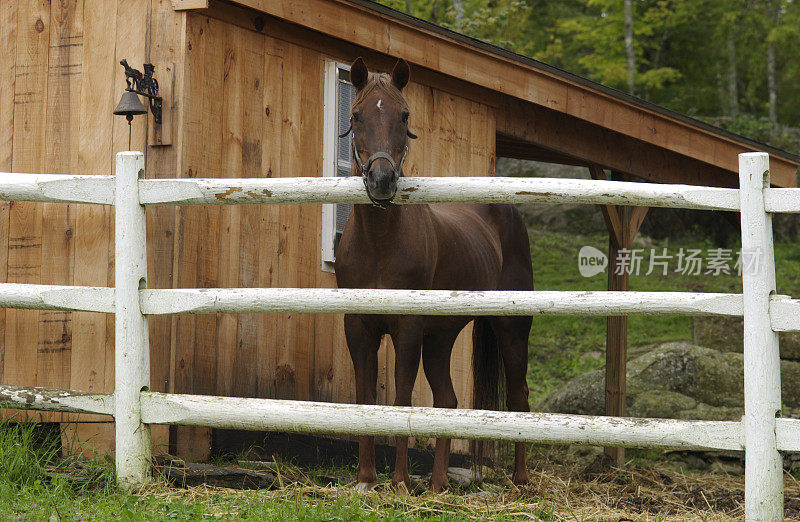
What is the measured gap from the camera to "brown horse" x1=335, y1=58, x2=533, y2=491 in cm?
409

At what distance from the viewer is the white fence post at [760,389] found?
3.45 m

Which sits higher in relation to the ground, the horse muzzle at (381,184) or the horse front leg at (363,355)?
the horse muzzle at (381,184)

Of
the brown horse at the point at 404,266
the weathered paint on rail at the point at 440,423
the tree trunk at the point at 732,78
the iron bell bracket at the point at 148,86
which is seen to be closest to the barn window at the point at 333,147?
the brown horse at the point at 404,266

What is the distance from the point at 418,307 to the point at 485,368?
9.46ft

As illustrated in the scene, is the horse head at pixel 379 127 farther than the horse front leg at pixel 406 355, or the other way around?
the horse front leg at pixel 406 355

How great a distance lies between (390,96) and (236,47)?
5.68 ft

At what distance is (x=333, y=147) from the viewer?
243 inches

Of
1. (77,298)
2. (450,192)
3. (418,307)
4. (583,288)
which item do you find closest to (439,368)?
(418,307)

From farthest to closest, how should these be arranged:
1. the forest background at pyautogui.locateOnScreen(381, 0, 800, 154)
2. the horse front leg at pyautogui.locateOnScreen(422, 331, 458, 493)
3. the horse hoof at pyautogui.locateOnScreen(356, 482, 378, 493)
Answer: the forest background at pyautogui.locateOnScreen(381, 0, 800, 154)
the horse front leg at pyautogui.locateOnScreen(422, 331, 458, 493)
the horse hoof at pyautogui.locateOnScreen(356, 482, 378, 493)

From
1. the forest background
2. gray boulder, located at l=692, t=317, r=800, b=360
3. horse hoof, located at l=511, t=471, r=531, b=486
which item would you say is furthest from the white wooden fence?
the forest background

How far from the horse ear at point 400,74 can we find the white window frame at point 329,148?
70.2 inches

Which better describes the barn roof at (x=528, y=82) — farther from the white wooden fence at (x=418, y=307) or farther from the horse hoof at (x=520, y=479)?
the horse hoof at (x=520, y=479)

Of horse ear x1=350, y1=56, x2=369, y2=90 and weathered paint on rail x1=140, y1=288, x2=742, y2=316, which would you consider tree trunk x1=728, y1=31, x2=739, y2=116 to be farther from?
weathered paint on rail x1=140, y1=288, x2=742, y2=316

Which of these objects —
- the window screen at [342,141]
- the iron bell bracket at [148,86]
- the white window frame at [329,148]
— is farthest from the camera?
the window screen at [342,141]
